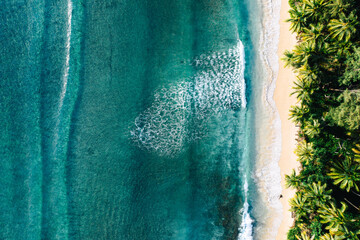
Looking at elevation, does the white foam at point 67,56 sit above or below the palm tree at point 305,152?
above

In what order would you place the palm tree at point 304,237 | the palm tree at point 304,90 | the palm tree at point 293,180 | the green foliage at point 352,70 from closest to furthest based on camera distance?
the green foliage at point 352,70 → the palm tree at point 304,237 → the palm tree at point 304,90 → the palm tree at point 293,180

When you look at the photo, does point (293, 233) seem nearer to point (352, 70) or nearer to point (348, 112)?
point (348, 112)

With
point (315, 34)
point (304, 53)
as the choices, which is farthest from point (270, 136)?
point (315, 34)

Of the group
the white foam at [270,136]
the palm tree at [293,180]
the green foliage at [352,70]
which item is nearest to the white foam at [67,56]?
the white foam at [270,136]

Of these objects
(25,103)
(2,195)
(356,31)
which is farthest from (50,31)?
(356,31)

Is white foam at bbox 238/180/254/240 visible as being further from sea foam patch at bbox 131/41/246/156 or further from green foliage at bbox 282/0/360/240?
sea foam patch at bbox 131/41/246/156

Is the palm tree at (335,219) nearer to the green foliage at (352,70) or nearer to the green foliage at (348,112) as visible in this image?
the green foliage at (348,112)
